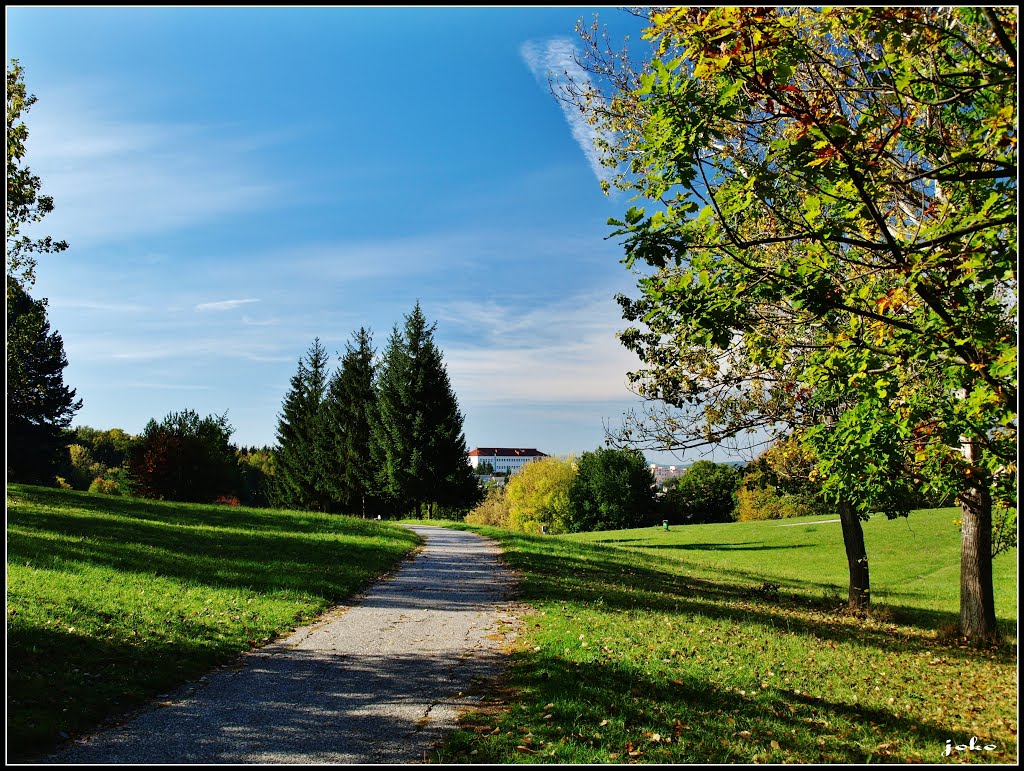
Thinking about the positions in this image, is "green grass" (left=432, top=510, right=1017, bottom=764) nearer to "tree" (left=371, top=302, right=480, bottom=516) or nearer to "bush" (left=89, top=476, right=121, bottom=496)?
"tree" (left=371, top=302, right=480, bottom=516)

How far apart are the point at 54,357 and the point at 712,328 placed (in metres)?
49.8

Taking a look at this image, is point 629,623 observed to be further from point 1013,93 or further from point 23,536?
point 23,536

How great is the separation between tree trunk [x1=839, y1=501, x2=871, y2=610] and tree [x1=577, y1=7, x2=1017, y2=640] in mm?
8762

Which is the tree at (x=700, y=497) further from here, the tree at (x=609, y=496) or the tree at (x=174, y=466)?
the tree at (x=174, y=466)

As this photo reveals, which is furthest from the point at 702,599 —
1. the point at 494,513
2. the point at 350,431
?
the point at 494,513

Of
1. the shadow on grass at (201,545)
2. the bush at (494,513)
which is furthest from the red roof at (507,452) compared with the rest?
the shadow on grass at (201,545)

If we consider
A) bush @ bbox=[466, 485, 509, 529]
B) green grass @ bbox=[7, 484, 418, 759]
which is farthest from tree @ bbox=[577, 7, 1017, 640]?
bush @ bbox=[466, 485, 509, 529]

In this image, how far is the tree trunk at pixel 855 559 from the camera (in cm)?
1483

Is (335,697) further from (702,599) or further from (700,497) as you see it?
(700,497)

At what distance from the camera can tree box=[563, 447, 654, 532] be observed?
68688mm

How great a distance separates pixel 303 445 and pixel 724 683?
40.6 metres

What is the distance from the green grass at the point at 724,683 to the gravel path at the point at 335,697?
505 mm

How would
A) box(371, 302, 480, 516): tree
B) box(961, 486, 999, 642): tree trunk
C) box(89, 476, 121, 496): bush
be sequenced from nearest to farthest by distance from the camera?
1. box(961, 486, 999, 642): tree trunk
2. box(371, 302, 480, 516): tree
3. box(89, 476, 121, 496): bush

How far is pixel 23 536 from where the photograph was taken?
12555mm
